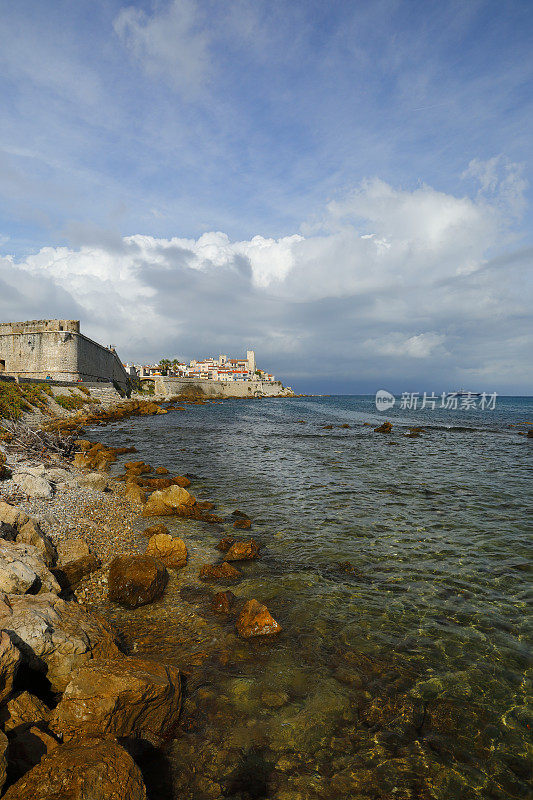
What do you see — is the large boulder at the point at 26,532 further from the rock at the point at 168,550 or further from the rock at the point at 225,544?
the rock at the point at 225,544

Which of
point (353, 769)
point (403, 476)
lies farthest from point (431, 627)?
point (403, 476)

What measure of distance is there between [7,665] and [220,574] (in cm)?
474

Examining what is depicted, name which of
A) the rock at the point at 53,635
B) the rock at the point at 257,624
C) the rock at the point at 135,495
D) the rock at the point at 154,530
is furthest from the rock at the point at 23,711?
the rock at the point at 135,495

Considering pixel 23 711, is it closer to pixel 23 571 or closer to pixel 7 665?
pixel 7 665

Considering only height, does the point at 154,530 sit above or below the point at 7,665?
below

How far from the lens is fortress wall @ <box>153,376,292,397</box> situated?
100625mm

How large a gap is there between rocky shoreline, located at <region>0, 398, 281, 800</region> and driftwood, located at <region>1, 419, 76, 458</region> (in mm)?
6376

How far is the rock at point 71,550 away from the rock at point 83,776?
5.02m

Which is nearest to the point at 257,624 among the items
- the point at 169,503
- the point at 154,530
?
the point at 154,530

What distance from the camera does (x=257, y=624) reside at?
606cm

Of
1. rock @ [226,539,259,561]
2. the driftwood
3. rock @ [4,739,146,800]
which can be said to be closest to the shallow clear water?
rock @ [226,539,259,561]

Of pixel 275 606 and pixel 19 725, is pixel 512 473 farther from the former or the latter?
pixel 19 725

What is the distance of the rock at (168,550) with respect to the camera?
332 inches

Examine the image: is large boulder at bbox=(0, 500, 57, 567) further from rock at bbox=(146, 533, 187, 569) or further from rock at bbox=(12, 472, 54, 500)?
rock at bbox=(12, 472, 54, 500)
